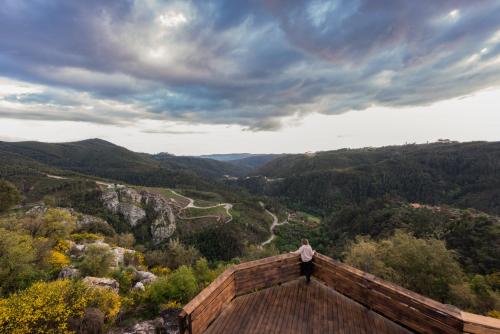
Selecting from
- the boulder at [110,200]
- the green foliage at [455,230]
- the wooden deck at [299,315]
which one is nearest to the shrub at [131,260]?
the wooden deck at [299,315]

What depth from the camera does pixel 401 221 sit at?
238 ft

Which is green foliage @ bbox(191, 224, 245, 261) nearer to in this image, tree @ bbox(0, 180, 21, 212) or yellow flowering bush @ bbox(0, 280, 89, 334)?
tree @ bbox(0, 180, 21, 212)

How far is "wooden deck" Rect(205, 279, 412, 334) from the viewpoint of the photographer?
6.49m

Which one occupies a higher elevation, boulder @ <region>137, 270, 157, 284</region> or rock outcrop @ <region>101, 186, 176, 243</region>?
boulder @ <region>137, 270, 157, 284</region>

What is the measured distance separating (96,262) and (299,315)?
21.1 meters

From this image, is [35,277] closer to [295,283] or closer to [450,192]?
[295,283]

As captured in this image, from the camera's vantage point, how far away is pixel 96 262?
21391mm

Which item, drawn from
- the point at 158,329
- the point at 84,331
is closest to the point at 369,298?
the point at 158,329

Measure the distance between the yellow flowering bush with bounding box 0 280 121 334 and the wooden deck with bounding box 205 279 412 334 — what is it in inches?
285

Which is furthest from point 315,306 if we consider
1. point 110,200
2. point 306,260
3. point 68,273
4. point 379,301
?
point 110,200

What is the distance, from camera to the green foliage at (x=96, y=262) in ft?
68.2

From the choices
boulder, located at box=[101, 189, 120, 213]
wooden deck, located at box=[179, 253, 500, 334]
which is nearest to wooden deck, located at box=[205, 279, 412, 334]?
wooden deck, located at box=[179, 253, 500, 334]

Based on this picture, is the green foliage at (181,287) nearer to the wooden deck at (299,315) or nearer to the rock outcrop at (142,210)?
the wooden deck at (299,315)

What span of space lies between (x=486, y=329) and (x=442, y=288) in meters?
24.0
